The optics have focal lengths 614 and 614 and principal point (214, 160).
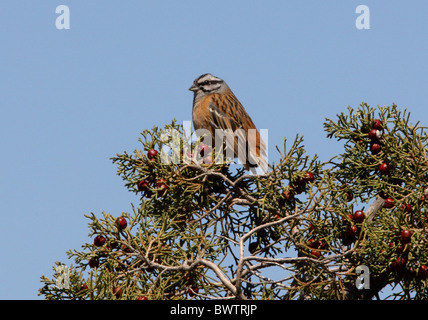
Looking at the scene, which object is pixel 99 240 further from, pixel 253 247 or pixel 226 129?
pixel 226 129

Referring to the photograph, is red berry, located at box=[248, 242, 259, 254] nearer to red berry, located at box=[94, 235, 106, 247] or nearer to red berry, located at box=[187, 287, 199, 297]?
red berry, located at box=[187, 287, 199, 297]

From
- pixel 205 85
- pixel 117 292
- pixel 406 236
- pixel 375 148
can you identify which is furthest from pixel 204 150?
pixel 205 85

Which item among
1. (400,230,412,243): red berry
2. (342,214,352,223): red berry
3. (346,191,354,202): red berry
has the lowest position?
(400,230,412,243): red berry

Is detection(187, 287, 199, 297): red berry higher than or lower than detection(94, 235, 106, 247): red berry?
lower

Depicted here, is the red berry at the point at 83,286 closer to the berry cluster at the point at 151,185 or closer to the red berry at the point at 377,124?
the berry cluster at the point at 151,185

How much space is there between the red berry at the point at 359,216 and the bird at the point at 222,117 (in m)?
3.02

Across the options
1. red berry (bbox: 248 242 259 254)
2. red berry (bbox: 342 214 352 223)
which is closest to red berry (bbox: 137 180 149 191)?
red berry (bbox: 248 242 259 254)

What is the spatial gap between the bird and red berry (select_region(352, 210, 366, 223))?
3.02 metres

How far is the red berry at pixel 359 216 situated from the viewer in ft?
19.9

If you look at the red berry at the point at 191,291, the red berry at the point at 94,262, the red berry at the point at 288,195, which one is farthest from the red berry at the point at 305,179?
the red berry at the point at 94,262

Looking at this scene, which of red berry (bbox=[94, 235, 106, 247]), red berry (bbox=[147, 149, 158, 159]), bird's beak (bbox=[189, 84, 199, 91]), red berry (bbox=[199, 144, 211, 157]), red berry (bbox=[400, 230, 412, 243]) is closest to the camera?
red berry (bbox=[400, 230, 412, 243])

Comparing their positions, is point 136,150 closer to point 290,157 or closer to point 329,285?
point 290,157

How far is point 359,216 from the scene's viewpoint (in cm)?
606

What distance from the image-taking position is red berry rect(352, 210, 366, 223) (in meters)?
6.06
